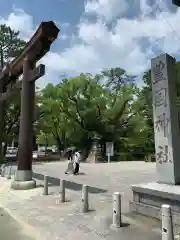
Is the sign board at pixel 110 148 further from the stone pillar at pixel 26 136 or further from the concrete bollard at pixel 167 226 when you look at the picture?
the concrete bollard at pixel 167 226

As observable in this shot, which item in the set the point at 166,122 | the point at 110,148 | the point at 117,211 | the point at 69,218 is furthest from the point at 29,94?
the point at 110,148

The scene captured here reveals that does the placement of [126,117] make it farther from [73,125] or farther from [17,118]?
[17,118]

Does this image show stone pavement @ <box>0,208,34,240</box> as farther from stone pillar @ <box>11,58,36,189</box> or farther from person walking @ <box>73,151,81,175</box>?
person walking @ <box>73,151,81,175</box>

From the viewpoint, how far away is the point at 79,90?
35531 mm

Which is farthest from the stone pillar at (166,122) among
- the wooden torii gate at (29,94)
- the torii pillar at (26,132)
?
the torii pillar at (26,132)

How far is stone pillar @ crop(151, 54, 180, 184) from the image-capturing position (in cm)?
714

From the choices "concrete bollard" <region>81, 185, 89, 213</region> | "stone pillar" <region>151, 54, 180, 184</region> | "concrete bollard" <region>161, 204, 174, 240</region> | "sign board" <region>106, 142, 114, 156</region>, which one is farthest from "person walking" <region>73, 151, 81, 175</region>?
"sign board" <region>106, 142, 114, 156</region>

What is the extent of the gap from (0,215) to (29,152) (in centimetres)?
508

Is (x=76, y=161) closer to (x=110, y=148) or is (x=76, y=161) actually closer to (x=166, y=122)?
(x=166, y=122)

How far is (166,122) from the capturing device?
7.36 meters

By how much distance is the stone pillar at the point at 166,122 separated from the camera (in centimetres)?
714

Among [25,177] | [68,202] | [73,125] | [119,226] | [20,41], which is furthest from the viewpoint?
[20,41]

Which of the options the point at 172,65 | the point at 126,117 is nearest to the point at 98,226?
the point at 172,65

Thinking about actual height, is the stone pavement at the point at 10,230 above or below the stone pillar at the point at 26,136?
below
